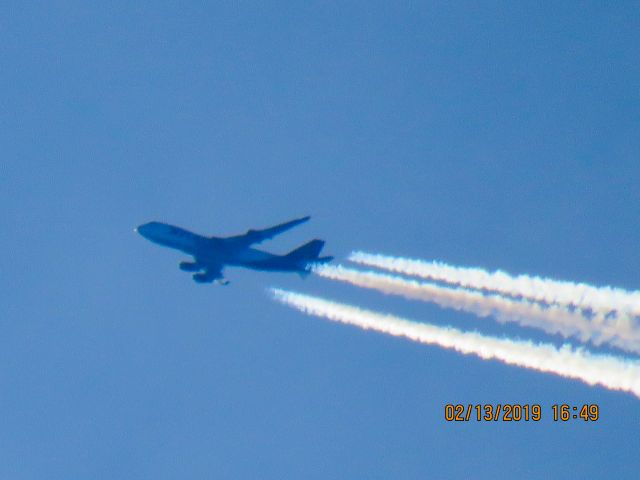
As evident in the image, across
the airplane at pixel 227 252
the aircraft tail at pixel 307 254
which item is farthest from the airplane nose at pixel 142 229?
the aircraft tail at pixel 307 254

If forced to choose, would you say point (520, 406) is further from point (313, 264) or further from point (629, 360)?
point (313, 264)

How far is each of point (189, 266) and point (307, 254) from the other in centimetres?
1086

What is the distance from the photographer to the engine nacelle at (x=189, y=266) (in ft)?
308

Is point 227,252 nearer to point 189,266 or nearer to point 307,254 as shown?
point 189,266

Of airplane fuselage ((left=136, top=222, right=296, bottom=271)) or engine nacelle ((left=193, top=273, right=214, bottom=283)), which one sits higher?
airplane fuselage ((left=136, top=222, right=296, bottom=271))

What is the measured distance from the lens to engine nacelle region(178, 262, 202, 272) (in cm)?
9400

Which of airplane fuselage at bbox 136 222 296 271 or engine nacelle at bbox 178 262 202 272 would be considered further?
engine nacelle at bbox 178 262 202 272

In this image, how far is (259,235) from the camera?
9062 centimetres

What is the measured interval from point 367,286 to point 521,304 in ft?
53.1

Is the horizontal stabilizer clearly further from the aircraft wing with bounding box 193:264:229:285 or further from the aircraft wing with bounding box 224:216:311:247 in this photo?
the aircraft wing with bounding box 193:264:229:285

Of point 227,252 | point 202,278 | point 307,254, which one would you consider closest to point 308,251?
point 307,254

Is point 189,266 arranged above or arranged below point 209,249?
below

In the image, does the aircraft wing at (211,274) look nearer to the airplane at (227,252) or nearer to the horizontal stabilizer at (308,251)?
the airplane at (227,252)

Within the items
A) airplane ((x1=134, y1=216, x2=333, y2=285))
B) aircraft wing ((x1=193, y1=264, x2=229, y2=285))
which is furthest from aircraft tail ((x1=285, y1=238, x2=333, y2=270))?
aircraft wing ((x1=193, y1=264, x2=229, y2=285))
